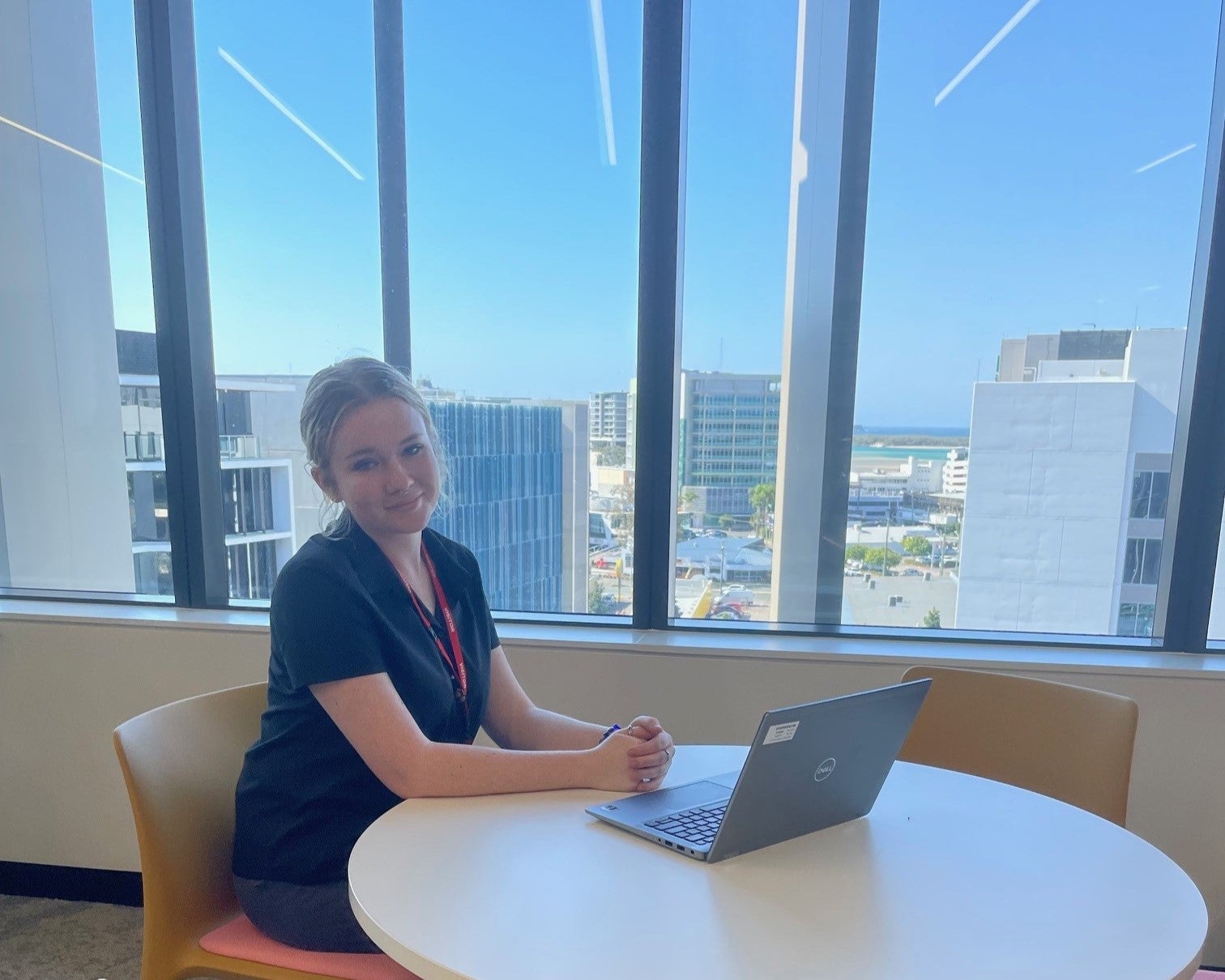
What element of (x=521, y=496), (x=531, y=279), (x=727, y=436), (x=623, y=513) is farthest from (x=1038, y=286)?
(x=521, y=496)

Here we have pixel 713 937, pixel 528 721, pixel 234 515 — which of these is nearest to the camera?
pixel 713 937

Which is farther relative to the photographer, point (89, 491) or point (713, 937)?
point (89, 491)

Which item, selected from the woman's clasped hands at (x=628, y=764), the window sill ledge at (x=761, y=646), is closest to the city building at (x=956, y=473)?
the window sill ledge at (x=761, y=646)

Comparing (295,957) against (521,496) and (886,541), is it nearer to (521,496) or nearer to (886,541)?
(521,496)

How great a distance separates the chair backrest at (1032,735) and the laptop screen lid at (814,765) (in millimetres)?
603

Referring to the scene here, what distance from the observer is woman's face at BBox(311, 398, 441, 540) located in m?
1.37

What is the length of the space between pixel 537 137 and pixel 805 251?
87 cm

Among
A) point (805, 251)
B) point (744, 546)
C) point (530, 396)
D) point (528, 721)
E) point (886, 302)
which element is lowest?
point (528, 721)

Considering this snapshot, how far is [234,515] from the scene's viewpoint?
2588mm

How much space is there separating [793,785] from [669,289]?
155 cm

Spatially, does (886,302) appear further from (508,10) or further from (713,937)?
(713,937)

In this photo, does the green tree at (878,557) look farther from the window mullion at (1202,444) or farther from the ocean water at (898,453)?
the window mullion at (1202,444)

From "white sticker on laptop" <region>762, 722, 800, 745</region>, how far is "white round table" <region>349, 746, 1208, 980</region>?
0.18 metres

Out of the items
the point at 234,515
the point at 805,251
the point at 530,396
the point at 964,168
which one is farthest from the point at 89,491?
the point at 964,168
